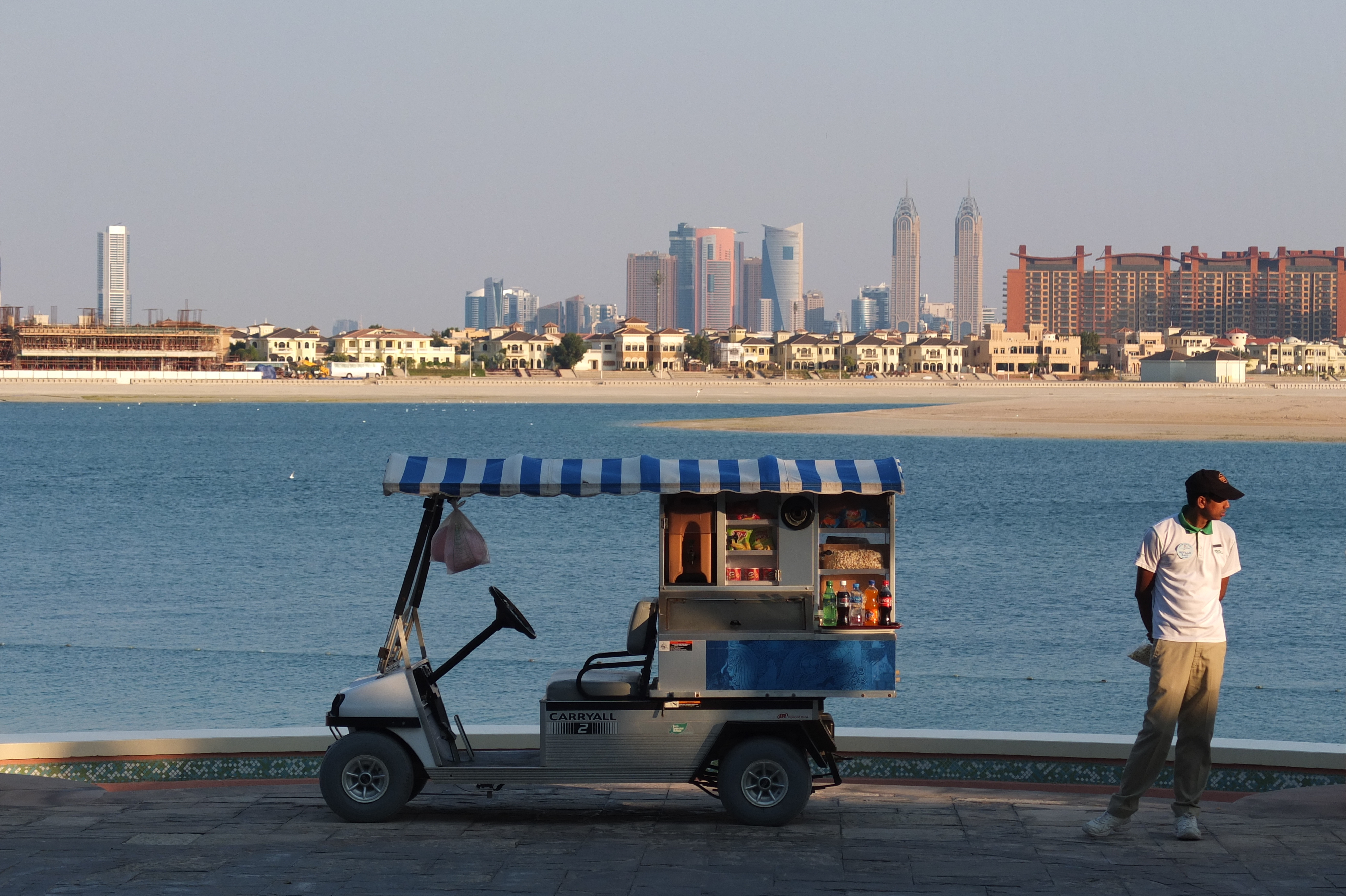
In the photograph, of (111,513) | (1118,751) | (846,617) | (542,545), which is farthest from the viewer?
(111,513)

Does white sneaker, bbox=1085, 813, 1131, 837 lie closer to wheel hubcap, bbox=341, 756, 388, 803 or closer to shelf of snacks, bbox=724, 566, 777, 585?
shelf of snacks, bbox=724, 566, 777, 585

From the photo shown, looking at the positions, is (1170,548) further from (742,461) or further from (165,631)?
(165,631)

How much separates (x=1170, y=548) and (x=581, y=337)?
632 ft

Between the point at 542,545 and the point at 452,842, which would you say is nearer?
the point at 452,842

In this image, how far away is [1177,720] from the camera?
23.7 ft

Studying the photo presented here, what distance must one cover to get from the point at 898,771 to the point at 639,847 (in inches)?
92.2

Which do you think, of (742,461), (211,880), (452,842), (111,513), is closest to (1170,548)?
(742,461)

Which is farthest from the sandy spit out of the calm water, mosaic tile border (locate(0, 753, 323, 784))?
mosaic tile border (locate(0, 753, 323, 784))

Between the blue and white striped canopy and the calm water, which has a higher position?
the blue and white striped canopy

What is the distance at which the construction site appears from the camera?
170500 millimetres

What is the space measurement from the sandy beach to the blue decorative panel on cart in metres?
78.5

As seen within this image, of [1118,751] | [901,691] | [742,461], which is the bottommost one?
[901,691]

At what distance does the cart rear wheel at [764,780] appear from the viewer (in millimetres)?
7266

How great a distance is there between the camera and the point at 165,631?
1983 cm
